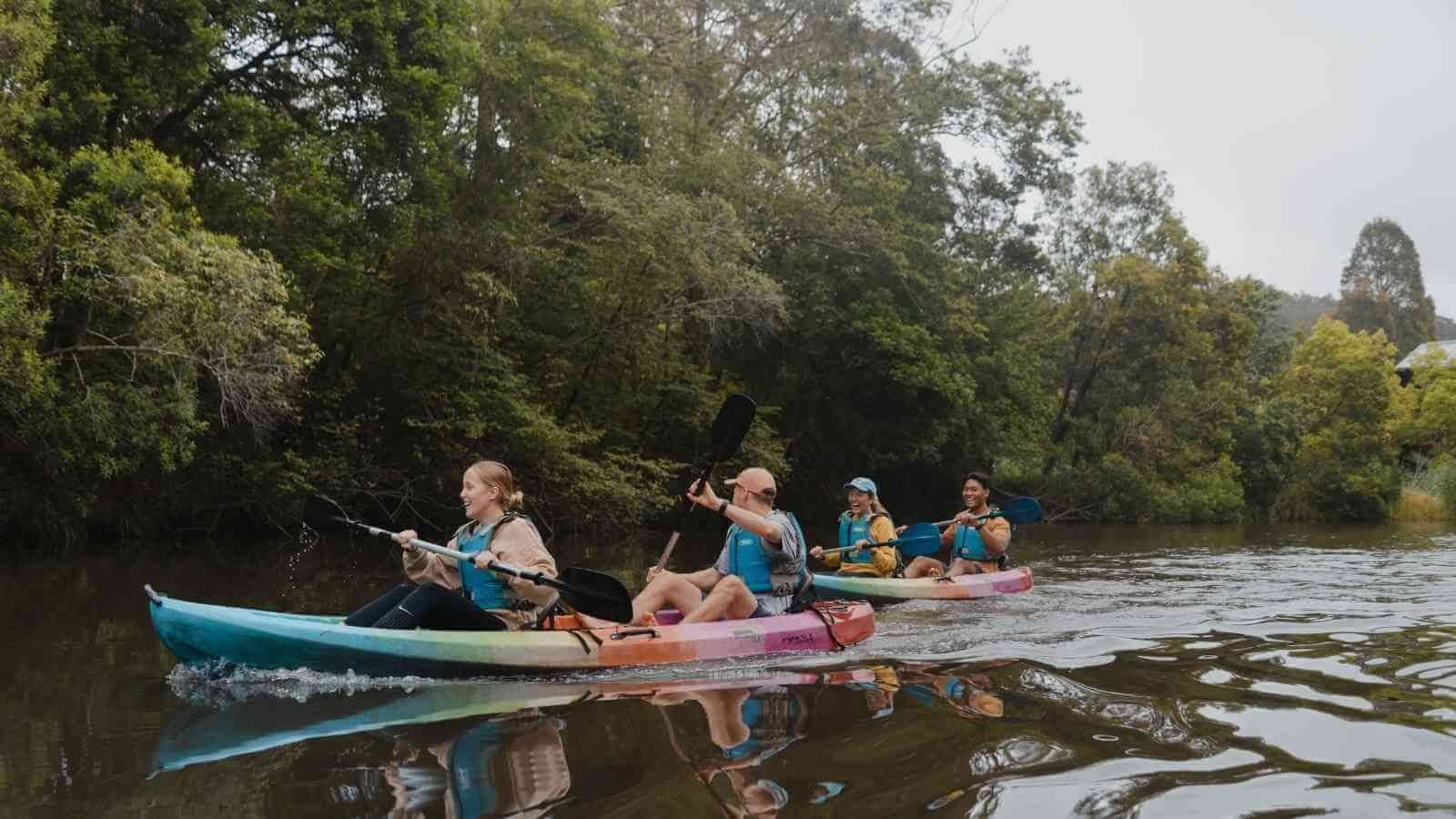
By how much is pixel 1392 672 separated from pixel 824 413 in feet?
62.4

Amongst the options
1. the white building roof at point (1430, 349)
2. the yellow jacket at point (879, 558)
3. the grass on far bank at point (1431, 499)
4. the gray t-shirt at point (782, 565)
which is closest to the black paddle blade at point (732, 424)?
the gray t-shirt at point (782, 565)

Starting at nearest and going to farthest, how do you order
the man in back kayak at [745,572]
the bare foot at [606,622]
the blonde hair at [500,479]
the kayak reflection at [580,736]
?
the kayak reflection at [580,736]
the blonde hair at [500,479]
the bare foot at [606,622]
the man in back kayak at [745,572]

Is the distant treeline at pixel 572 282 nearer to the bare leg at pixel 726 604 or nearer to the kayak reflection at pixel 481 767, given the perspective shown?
the bare leg at pixel 726 604

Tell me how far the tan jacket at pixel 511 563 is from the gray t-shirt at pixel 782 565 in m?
1.36

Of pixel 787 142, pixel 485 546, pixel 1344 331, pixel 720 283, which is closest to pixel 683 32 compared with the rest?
pixel 787 142

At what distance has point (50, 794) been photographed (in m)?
3.54

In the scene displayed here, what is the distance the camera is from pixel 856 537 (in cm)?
1006

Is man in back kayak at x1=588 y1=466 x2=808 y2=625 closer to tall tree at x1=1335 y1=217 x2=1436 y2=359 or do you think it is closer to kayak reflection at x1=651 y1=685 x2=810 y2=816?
kayak reflection at x1=651 y1=685 x2=810 y2=816

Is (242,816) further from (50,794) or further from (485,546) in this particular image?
(485,546)

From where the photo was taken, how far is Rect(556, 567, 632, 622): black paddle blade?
229 inches

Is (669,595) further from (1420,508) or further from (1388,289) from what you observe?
(1388,289)

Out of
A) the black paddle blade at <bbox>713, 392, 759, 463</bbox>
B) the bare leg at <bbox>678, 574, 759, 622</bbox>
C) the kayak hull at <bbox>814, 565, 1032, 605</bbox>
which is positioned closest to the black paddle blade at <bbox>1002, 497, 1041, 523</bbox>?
the kayak hull at <bbox>814, 565, 1032, 605</bbox>

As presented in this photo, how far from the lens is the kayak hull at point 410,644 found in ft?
17.1

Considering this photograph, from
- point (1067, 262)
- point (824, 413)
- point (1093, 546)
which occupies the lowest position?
point (1093, 546)
